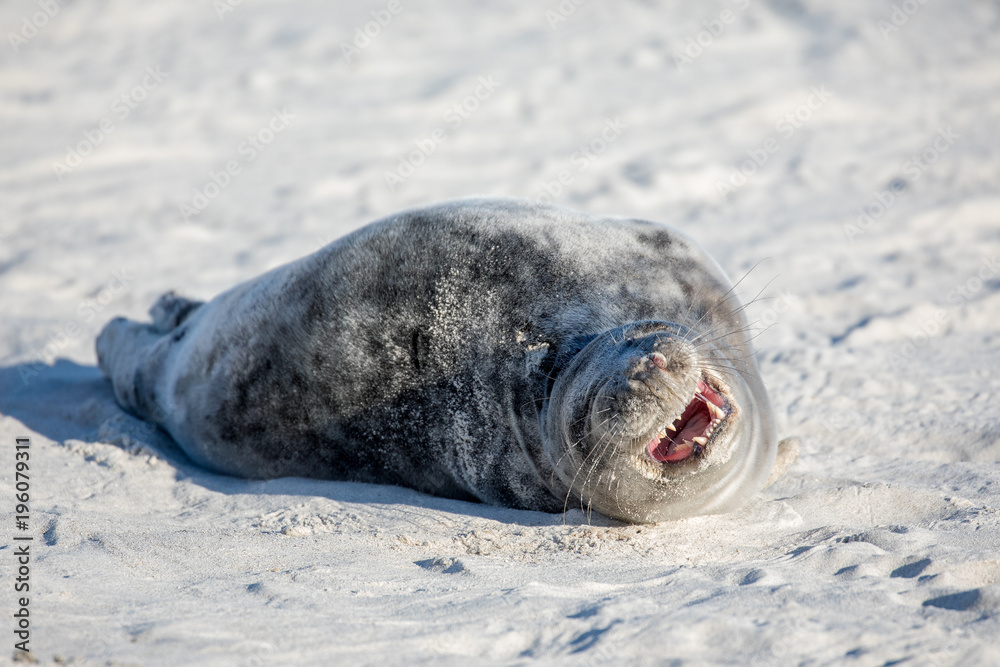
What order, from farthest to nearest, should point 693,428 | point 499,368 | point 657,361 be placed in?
point 499,368, point 693,428, point 657,361

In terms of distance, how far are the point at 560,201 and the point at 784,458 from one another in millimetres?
4084

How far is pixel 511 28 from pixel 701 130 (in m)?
3.19

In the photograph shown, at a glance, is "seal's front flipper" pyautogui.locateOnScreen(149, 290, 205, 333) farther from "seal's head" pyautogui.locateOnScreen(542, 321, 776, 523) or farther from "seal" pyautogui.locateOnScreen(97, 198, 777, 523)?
"seal's head" pyautogui.locateOnScreen(542, 321, 776, 523)

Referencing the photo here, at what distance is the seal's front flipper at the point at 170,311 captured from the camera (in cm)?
503

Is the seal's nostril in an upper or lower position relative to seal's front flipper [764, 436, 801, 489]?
upper

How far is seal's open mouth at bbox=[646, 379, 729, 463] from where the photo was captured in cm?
315

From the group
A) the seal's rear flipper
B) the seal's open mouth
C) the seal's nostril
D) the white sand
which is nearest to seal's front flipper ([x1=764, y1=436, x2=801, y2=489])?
the white sand

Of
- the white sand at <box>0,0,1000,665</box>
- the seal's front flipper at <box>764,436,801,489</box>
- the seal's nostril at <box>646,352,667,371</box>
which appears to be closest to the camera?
the white sand at <box>0,0,1000,665</box>

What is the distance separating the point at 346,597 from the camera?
8.87 feet

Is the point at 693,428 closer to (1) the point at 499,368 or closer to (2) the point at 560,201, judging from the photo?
(1) the point at 499,368

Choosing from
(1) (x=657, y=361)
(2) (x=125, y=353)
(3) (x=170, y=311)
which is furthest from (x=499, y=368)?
(2) (x=125, y=353)

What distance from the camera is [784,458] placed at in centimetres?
377

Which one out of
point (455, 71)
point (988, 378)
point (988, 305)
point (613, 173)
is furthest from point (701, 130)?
point (988, 378)

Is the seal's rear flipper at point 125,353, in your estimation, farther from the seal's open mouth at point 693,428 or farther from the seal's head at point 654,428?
the seal's open mouth at point 693,428
